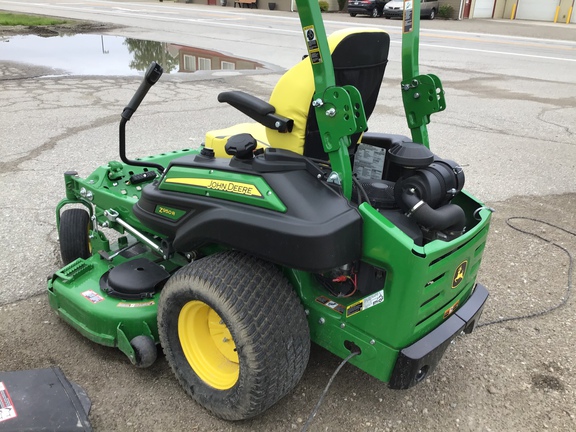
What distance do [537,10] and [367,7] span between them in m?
11.7

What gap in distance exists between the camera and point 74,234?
3088mm

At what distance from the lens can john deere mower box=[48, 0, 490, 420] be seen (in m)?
1.90

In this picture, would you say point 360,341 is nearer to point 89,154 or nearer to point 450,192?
Result: point 450,192

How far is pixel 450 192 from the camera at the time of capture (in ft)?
7.38

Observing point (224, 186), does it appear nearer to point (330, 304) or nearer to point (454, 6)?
point (330, 304)

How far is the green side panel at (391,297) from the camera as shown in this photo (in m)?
1.84

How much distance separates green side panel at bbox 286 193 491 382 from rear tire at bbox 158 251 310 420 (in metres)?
0.13

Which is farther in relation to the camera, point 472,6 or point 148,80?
point 472,6

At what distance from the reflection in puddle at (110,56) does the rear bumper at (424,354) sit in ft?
28.4

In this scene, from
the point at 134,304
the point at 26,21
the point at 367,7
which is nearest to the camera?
the point at 134,304

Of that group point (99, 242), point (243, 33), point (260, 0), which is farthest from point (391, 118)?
point (260, 0)

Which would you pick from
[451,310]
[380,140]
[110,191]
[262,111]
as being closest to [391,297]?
[451,310]

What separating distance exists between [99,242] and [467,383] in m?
2.09

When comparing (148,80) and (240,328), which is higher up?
(148,80)
